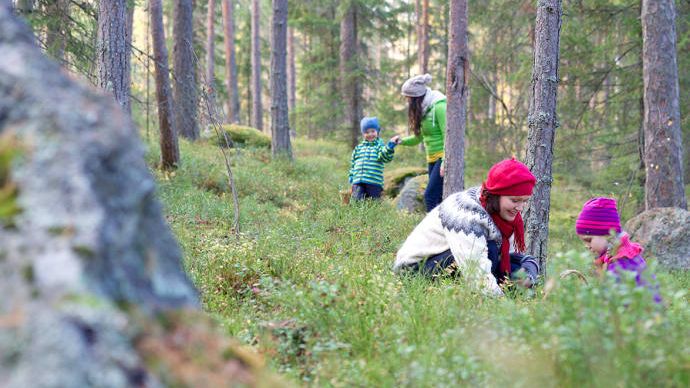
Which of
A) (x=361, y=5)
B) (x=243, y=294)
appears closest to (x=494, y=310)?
(x=243, y=294)

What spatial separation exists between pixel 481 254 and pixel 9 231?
3.56m

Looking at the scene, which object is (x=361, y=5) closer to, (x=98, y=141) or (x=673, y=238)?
(x=673, y=238)

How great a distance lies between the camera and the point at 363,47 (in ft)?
A: 78.2

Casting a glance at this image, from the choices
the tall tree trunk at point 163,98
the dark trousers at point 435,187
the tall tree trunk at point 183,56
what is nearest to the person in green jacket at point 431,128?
the dark trousers at point 435,187

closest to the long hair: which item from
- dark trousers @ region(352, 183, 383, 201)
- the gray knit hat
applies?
the gray knit hat

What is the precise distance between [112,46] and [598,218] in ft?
16.4

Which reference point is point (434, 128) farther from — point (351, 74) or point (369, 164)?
point (351, 74)

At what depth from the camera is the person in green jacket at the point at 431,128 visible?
9078 millimetres

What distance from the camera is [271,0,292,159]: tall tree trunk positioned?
14.0 meters

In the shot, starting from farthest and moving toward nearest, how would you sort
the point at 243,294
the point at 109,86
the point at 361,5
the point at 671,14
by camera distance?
the point at 361,5, the point at 671,14, the point at 109,86, the point at 243,294

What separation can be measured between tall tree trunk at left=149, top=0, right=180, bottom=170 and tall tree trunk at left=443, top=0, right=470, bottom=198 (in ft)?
17.1

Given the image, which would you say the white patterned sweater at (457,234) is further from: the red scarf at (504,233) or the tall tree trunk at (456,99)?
the tall tree trunk at (456,99)

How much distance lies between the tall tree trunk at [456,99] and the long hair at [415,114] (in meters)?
0.53

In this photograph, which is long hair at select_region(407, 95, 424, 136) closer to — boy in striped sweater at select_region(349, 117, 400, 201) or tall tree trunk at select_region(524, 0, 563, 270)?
boy in striped sweater at select_region(349, 117, 400, 201)
